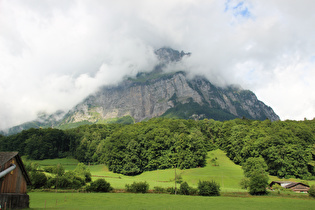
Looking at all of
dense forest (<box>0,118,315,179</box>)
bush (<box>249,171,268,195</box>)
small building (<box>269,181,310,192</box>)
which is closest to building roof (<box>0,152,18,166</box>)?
bush (<box>249,171,268,195</box>)

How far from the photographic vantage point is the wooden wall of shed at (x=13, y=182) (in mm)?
21344

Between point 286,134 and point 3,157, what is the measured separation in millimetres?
117031

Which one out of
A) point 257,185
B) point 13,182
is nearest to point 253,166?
Result: point 257,185

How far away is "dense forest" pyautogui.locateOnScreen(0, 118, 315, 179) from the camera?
307ft

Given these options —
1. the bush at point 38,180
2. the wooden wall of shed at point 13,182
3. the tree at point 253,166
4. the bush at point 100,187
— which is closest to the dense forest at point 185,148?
the tree at point 253,166

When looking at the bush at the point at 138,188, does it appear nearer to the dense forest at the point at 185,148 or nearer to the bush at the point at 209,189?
the bush at the point at 209,189

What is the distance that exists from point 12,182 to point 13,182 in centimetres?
17

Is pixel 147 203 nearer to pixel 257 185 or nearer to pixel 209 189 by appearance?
pixel 209 189

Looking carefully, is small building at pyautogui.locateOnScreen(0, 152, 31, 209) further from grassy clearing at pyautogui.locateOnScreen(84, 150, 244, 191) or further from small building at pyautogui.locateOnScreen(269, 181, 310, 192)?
small building at pyautogui.locateOnScreen(269, 181, 310, 192)

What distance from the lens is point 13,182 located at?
74.4 ft

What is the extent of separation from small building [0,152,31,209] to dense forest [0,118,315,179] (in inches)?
3211

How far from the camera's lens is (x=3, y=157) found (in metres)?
21.5

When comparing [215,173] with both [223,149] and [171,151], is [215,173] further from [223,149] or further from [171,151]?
[223,149]

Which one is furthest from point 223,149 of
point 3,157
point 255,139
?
point 3,157
